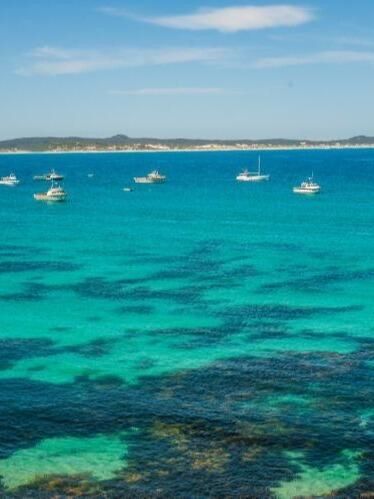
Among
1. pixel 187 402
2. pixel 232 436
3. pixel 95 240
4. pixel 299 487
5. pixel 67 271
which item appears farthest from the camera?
pixel 95 240

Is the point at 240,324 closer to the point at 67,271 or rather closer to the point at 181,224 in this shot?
the point at 67,271

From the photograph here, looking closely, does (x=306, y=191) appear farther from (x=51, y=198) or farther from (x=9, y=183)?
(x=9, y=183)

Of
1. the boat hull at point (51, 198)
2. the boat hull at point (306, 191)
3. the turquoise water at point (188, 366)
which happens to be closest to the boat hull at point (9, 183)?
the boat hull at point (51, 198)

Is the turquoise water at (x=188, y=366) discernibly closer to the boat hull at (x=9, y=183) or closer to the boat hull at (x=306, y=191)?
the boat hull at (x=306, y=191)

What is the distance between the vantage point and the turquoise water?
103 ft

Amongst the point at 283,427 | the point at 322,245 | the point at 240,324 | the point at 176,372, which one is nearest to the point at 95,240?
the point at 322,245

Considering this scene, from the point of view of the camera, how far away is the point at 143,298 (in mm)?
61312

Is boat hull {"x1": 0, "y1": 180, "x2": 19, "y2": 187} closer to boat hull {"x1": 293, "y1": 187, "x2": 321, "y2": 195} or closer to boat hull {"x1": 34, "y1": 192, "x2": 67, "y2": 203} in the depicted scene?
boat hull {"x1": 34, "y1": 192, "x2": 67, "y2": 203}

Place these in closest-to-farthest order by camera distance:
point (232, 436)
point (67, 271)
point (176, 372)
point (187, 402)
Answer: point (232, 436), point (187, 402), point (176, 372), point (67, 271)

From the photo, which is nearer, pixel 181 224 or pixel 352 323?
pixel 352 323

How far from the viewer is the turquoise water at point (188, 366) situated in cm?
3133

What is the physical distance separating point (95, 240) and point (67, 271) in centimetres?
2196

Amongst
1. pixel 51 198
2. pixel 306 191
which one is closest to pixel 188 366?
pixel 51 198

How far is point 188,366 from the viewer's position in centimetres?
4378
